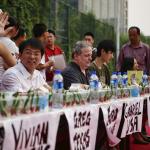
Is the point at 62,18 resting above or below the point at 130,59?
above

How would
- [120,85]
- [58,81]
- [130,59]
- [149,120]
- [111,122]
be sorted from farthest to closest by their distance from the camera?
[130,59]
[149,120]
[120,85]
[111,122]
[58,81]

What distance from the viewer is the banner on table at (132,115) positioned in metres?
4.95

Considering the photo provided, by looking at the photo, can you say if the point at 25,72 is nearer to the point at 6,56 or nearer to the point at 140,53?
the point at 6,56

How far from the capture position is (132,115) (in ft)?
16.9

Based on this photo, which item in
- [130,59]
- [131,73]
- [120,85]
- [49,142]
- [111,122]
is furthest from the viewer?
[130,59]

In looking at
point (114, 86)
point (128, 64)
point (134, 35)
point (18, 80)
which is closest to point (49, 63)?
point (128, 64)

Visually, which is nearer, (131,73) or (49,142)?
(49,142)

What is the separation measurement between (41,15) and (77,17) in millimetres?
4304

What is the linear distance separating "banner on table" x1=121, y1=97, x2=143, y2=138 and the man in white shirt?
0.83 meters

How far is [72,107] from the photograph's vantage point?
3.84 meters

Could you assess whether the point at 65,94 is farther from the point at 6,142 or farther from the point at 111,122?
the point at 6,142

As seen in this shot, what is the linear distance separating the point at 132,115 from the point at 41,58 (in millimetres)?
1109

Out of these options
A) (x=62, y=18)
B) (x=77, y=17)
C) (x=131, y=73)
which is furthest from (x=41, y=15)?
(x=131, y=73)

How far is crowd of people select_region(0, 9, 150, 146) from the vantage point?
4574mm
